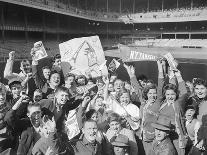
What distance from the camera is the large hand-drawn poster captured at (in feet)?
23.1

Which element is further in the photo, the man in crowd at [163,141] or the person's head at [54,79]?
the person's head at [54,79]

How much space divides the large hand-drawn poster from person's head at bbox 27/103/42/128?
111 inches

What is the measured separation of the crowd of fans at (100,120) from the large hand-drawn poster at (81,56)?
100 cm

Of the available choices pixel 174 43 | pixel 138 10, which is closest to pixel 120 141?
pixel 174 43

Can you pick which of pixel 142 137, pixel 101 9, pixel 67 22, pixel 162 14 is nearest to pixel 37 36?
pixel 67 22

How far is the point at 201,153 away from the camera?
421cm

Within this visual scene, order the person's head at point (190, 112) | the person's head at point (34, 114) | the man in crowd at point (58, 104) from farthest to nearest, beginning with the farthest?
1. the man in crowd at point (58, 104)
2. the person's head at point (190, 112)
3. the person's head at point (34, 114)

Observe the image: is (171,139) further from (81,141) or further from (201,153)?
(81,141)

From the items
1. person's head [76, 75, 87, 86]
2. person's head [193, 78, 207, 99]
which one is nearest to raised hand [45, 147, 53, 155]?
person's head [193, 78, 207, 99]

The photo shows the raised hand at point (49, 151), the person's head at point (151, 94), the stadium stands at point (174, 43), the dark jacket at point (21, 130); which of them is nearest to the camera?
the raised hand at point (49, 151)

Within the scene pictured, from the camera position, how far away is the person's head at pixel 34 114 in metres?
4.18

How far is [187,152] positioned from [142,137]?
79 centimetres

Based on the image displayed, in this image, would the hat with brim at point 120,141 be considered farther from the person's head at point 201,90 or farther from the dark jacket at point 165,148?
the person's head at point 201,90

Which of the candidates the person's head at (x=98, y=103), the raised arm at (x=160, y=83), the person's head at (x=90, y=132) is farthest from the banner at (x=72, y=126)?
the raised arm at (x=160, y=83)
